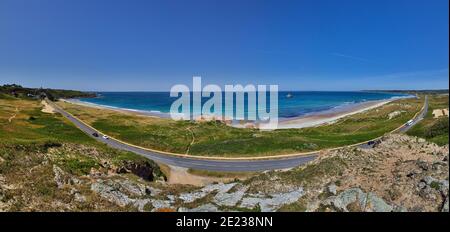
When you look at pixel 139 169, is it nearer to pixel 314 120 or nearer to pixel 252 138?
pixel 252 138

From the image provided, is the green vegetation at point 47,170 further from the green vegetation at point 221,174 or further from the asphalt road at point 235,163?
the asphalt road at point 235,163

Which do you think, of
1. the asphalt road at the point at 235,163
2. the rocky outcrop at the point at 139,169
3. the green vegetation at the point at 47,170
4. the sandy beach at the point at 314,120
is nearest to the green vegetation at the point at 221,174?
the asphalt road at the point at 235,163

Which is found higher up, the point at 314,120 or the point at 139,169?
the point at 314,120

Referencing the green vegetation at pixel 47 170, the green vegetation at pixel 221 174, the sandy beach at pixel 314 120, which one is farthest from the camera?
the sandy beach at pixel 314 120

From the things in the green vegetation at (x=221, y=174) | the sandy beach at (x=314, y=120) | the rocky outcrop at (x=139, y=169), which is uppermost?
the sandy beach at (x=314, y=120)

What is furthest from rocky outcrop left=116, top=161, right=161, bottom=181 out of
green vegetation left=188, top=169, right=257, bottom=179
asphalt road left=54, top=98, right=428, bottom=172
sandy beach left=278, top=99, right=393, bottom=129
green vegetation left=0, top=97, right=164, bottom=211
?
sandy beach left=278, top=99, right=393, bottom=129

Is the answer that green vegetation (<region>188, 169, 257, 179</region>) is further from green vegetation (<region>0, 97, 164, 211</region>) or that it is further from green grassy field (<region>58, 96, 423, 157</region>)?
green vegetation (<region>0, 97, 164, 211</region>)

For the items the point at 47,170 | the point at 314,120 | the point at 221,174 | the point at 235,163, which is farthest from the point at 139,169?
the point at 314,120

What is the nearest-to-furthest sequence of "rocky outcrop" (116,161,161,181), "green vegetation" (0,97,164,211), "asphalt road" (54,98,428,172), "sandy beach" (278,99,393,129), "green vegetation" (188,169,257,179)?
"green vegetation" (0,97,164,211) < "rocky outcrop" (116,161,161,181) < "green vegetation" (188,169,257,179) < "asphalt road" (54,98,428,172) < "sandy beach" (278,99,393,129)

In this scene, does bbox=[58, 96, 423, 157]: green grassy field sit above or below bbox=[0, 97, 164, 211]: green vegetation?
below

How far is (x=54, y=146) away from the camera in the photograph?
89.6ft
